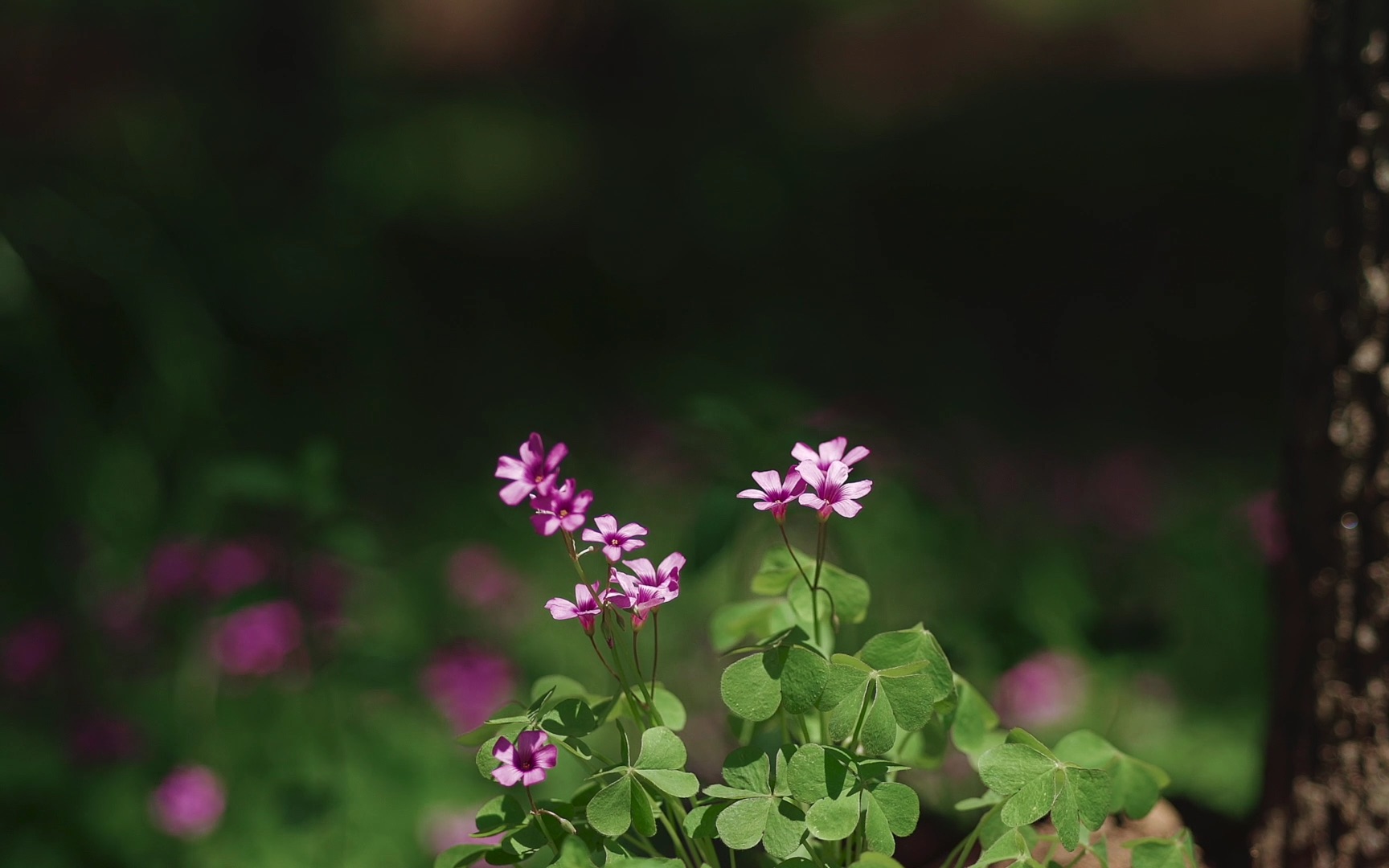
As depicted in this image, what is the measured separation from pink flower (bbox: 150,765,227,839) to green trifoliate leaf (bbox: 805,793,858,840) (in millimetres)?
1160

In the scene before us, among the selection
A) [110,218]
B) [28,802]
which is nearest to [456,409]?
[110,218]

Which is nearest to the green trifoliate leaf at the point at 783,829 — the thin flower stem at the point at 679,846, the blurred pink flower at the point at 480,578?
the thin flower stem at the point at 679,846

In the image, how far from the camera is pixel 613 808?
828 mm

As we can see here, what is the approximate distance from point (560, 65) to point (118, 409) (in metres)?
2.82

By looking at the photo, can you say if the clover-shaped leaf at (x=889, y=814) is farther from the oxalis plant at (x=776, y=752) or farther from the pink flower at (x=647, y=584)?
the pink flower at (x=647, y=584)

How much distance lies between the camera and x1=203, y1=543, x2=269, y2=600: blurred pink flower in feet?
6.48

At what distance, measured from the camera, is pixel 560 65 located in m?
4.79

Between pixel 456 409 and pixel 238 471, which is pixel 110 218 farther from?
pixel 238 471

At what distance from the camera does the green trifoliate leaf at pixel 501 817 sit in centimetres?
88

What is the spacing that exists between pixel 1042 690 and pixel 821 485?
127 centimetres

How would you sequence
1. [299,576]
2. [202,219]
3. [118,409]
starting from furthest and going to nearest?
[202,219] < [118,409] < [299,576]

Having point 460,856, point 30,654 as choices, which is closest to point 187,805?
point 30,654

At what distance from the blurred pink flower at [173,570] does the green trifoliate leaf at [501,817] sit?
1.25m

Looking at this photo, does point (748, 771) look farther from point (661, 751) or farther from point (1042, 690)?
point (1042, 690)
